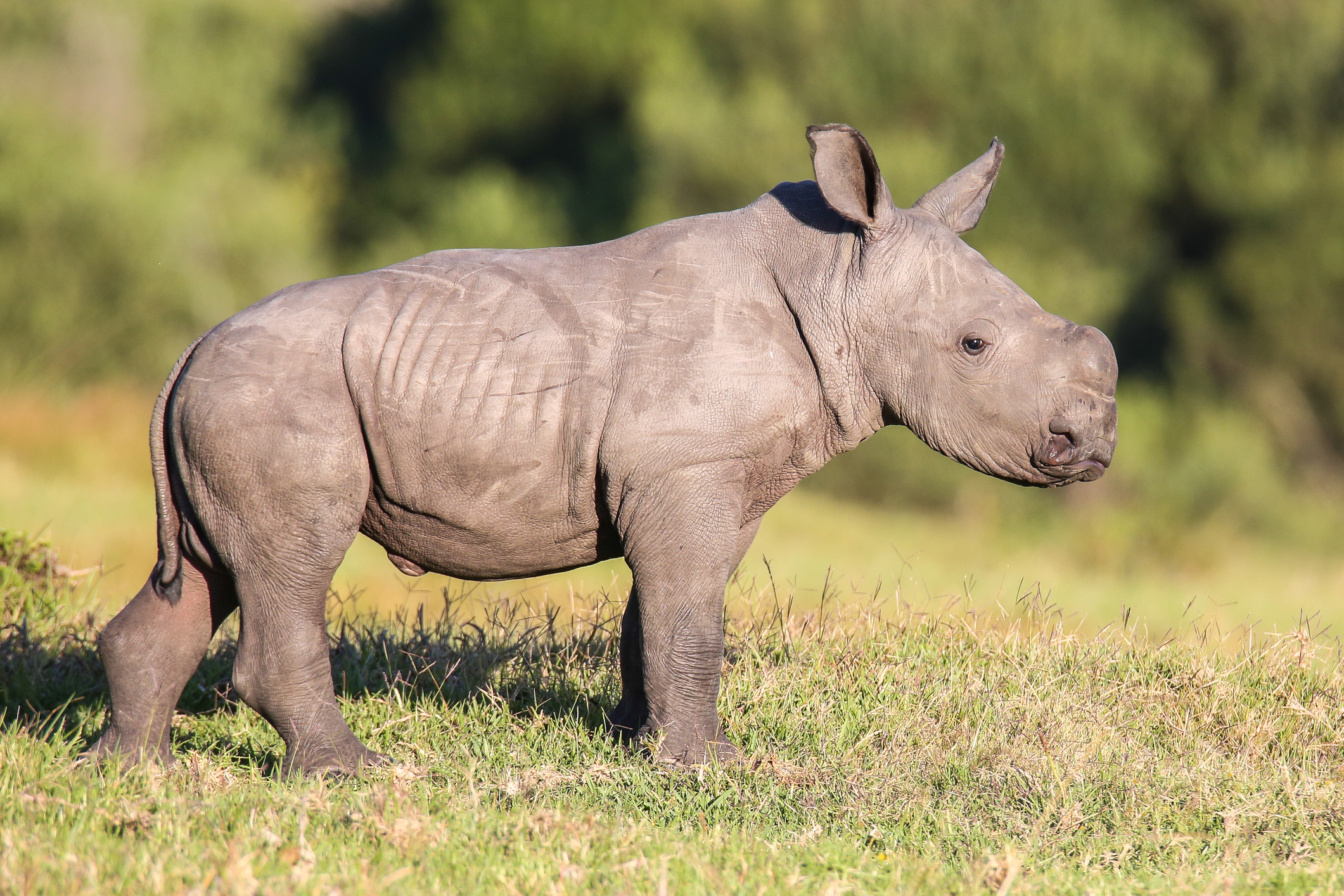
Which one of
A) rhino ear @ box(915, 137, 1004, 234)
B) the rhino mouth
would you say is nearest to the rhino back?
rhino ear @ box(915, 137, 1004, 234)

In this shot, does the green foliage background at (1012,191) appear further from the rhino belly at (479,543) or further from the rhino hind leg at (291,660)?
the rhino hind leg at (291,660)

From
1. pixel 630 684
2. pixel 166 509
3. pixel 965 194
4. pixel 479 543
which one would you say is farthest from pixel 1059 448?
pixel 166 509

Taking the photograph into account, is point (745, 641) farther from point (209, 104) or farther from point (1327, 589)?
point (209, 104)

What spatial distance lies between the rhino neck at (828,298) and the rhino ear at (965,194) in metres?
0.41

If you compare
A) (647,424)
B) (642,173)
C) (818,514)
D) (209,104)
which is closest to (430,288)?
(647,424)

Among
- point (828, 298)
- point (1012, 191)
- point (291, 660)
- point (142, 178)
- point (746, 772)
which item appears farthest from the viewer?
point (142, 178)

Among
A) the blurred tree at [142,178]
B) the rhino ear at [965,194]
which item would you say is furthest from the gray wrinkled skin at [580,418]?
the blurred tree at [142,178]

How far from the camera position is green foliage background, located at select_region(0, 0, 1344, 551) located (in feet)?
57.5

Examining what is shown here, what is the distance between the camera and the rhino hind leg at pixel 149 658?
4.40 metres

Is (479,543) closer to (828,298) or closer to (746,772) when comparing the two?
(746,772)

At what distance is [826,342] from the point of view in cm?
439

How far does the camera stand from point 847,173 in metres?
4.32

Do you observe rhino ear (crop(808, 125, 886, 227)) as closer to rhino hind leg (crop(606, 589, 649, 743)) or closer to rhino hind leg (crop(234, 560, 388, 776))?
rhino hind leg (crop(606, 589, 649, 743))

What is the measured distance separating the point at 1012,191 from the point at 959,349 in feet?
49.9
